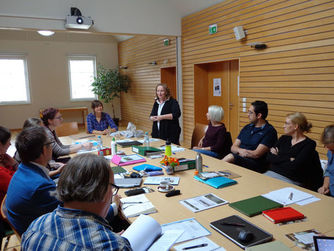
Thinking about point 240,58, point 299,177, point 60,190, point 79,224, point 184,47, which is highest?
point 184,47

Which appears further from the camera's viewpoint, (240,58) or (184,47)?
(184,47)

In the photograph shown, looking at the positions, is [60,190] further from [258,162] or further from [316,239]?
[258,162]

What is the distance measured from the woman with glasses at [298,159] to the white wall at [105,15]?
4.83 m

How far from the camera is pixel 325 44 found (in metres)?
4.11

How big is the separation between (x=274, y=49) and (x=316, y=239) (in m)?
4.16

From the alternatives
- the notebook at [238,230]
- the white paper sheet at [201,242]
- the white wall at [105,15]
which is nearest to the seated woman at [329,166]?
the notebook at [238,230]

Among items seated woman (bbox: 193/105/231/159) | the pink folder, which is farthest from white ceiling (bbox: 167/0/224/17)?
the pink folder

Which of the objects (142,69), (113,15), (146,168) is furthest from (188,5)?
(146,168)

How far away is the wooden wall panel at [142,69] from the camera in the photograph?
864 cm

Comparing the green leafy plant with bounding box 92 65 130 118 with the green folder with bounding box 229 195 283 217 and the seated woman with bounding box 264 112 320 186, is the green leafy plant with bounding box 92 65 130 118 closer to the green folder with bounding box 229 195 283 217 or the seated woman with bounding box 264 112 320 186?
the seated woman with bounding box 264 112 320 186

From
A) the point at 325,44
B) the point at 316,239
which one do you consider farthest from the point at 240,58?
the point at 316,239

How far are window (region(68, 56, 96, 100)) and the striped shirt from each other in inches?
433

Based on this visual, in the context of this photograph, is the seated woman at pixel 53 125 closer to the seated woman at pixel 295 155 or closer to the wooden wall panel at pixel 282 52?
the seated woman at pixel 295 155

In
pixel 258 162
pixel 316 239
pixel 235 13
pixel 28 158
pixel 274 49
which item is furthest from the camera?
pixel 235 13
